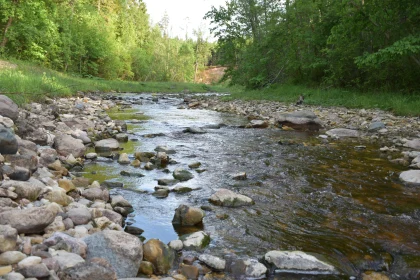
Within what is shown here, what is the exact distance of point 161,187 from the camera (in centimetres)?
456

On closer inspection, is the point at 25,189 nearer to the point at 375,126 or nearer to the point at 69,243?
the point at 69,243

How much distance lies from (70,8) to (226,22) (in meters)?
14.3

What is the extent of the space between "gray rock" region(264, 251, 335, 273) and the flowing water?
0.11 metres

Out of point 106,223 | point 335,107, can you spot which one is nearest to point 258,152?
point 106,223

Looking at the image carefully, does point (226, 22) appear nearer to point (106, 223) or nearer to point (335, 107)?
point (335, 107)

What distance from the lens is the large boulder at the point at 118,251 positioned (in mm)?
2475

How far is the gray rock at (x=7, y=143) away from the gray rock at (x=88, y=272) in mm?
2446

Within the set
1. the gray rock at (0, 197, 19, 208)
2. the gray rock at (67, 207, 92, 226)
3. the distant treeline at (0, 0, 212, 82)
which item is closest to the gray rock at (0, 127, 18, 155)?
the gray rock at (0, 197, 19, 208)

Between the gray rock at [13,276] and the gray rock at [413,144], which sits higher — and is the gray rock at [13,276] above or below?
below

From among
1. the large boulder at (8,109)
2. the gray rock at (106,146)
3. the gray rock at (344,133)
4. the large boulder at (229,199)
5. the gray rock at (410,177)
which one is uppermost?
the large boulder at (8,109)

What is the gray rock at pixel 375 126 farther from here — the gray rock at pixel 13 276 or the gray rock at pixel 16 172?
the gray rock at pixel 13 276

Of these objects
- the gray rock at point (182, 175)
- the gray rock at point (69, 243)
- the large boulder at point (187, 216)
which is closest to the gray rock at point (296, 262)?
the large boulder at point (187, 216)

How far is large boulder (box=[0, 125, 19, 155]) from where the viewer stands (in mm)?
3980

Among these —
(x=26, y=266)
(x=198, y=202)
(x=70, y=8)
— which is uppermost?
(x=70, y=8)
